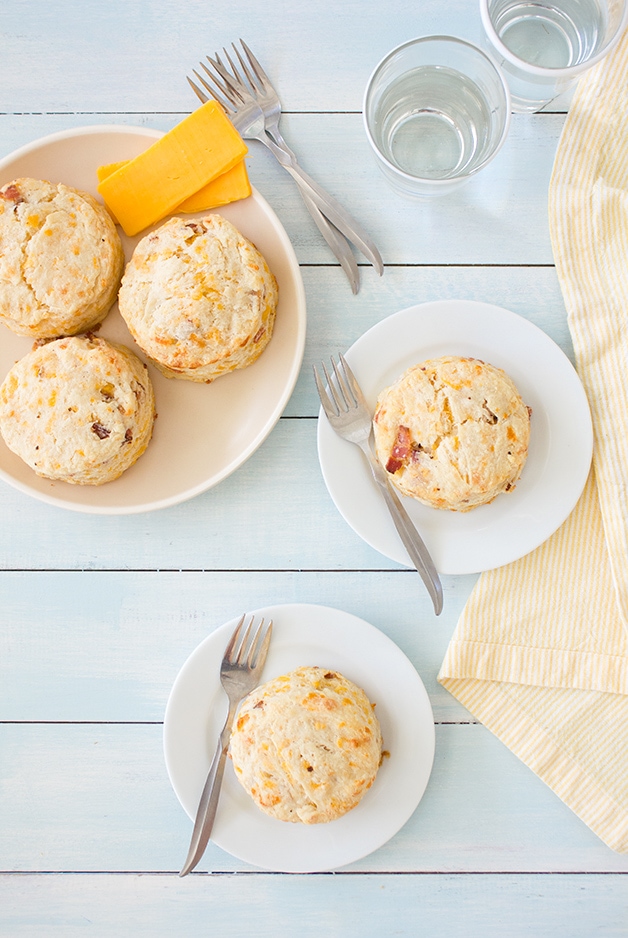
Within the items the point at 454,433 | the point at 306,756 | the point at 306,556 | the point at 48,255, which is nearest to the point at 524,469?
the point at 454,433

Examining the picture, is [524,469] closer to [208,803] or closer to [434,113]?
[434,113]

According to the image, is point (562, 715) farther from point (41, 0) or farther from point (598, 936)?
point (41, 0)

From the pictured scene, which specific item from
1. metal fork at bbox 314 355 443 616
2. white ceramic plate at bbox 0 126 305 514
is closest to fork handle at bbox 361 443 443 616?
metal fork at bbox 314 355 443 616

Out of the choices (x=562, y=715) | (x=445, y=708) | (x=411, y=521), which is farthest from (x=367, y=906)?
(x=411, y=521)

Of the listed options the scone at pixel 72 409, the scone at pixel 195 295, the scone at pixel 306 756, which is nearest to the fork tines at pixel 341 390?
the scone at pixel 195 295

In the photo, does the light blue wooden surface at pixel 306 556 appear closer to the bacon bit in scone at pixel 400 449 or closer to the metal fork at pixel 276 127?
the metal fork at pixel 276 127

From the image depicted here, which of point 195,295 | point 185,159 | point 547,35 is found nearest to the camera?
point 195,295
